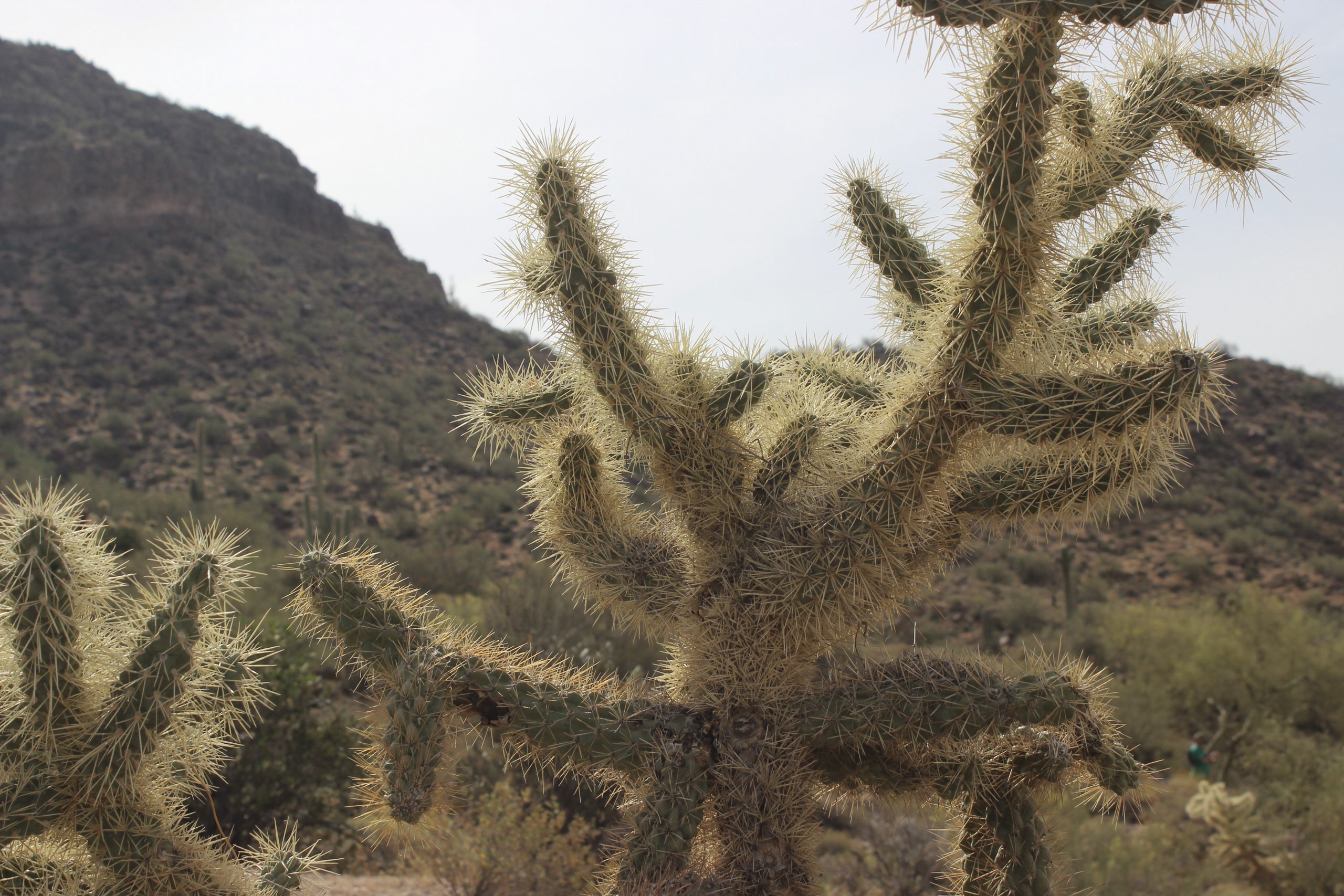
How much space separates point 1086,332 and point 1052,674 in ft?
4.36

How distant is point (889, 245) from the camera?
343 centimetres

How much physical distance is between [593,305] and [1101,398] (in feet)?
5.47

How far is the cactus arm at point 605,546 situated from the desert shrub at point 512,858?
16.3ft

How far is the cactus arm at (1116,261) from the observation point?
3271 mm

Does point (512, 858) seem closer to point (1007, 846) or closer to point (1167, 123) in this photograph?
point (1007, 846)

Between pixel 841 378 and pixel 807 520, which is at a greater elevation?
pixel 841 378

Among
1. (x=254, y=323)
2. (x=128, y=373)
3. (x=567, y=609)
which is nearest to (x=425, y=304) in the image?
(x=254, y=323)

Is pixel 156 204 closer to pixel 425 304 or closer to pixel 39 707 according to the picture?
pixel 425 304

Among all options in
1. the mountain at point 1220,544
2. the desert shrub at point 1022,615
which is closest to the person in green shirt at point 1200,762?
the mountain at point 1220,544

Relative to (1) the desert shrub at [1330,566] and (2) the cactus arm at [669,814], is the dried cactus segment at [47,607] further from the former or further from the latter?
(1) the desert shrub at [1330,566]

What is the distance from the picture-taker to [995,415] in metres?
2.39

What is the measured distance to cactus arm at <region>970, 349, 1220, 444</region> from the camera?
84.0 inches

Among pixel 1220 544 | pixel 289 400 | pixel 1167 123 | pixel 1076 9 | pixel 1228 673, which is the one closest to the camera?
pixel 1076 9

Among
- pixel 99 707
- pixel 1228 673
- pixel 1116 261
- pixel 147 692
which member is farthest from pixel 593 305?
pixel 1228 673
